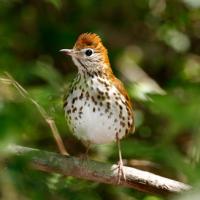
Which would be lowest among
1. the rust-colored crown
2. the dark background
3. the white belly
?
the white belly

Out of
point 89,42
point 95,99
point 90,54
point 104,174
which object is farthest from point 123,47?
point 104,174

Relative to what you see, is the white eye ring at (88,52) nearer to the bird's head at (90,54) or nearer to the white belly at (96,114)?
the bird's head at (90,54)

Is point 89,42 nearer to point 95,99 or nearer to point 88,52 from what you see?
point 88,52

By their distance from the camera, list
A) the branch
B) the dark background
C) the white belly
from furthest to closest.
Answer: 1. the dark background
2. the white belly
3. the branch

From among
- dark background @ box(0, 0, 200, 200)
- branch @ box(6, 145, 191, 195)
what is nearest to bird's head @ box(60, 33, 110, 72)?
dark background @ box(0, 0, 200, 200)

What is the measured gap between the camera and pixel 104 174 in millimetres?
3881

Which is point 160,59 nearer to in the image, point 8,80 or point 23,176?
point 8,80

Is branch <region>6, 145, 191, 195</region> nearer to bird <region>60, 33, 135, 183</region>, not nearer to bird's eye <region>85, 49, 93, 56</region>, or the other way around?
bird <region>60, 33, 135, 183</region>

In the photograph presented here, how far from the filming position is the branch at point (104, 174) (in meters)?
3.61

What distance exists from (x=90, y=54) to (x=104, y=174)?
3.35ft

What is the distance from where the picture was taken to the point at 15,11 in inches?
236

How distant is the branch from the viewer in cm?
361

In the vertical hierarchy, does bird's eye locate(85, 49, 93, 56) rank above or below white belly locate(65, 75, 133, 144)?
above

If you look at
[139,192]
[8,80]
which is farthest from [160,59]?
[8,80]
